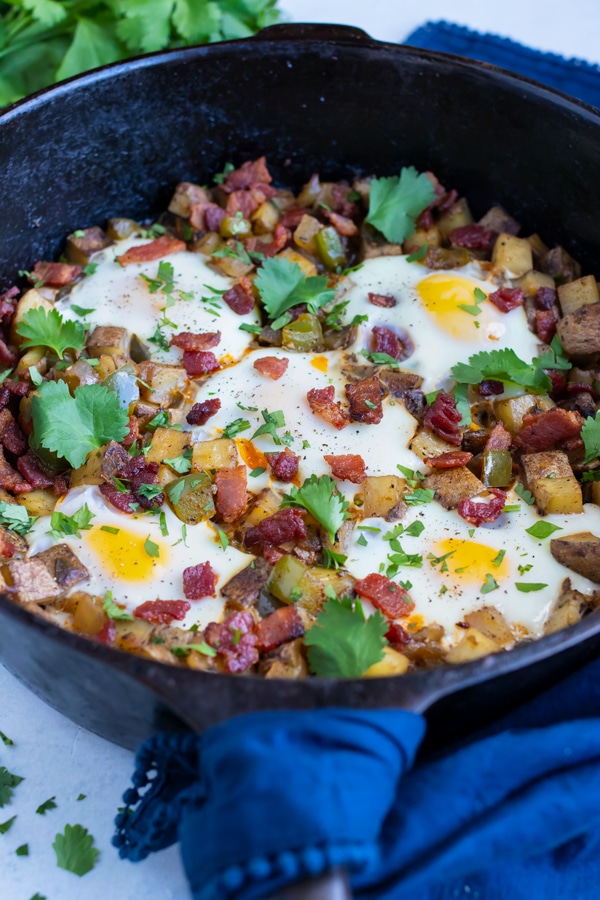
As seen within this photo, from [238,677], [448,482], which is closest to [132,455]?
[448,482]

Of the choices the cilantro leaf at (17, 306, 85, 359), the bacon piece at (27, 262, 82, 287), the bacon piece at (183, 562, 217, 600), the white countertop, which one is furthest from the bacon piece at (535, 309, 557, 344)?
the white countertop

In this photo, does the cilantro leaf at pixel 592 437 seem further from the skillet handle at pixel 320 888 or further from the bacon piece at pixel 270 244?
the skillet handle at pixel 320 888

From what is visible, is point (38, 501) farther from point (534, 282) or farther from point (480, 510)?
point (534, 282)

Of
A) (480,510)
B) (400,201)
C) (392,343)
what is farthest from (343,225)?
(480,510)

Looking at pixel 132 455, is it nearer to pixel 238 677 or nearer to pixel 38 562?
pixel 38 562

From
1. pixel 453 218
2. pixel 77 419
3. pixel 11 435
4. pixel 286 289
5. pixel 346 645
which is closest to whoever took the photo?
pixel 346 645
